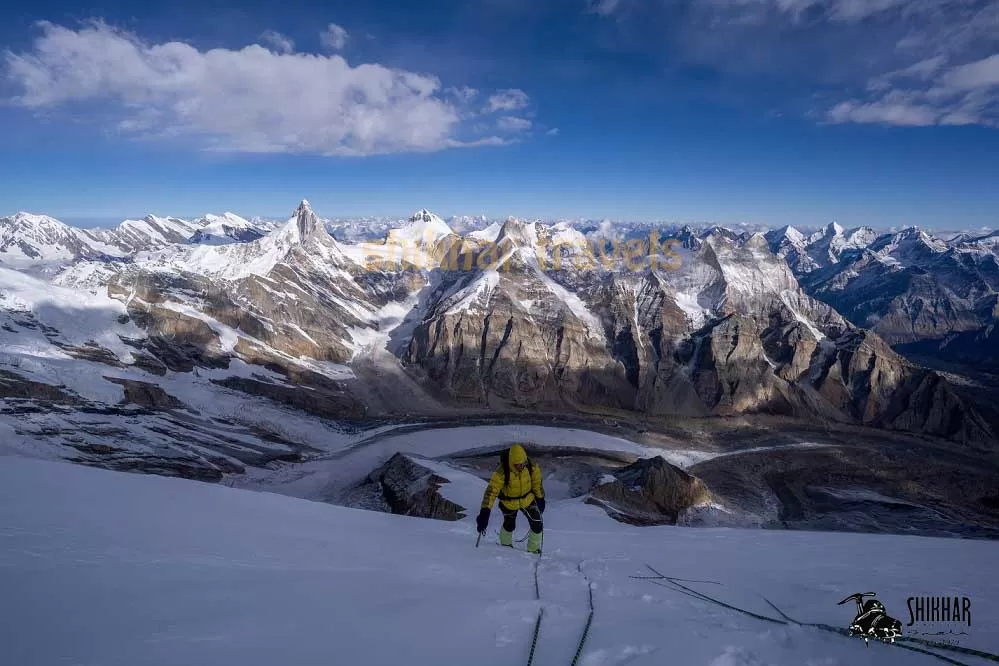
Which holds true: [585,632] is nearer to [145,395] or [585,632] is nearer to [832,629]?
[832,629]

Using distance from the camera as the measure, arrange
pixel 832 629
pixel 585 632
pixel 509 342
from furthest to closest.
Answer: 1. pixel 509 342
2. pixel 832 629
3. pixel 585 632

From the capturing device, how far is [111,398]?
58531 millimetres

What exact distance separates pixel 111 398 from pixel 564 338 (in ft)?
247

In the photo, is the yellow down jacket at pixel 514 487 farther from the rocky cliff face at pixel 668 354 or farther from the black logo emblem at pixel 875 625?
the rocky cliff face at pixel 668 354

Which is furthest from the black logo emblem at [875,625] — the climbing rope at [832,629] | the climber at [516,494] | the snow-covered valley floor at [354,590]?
→ the climber at [516,494]

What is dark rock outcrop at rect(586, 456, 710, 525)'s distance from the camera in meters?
44.2

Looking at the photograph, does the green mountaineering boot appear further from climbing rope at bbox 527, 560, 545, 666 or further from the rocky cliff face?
the rocky cliff face

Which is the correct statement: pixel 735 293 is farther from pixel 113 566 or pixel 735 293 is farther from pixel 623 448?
pixel 113 566

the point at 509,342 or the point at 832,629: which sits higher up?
the point at 509,342

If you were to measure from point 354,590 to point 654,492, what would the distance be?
4580cm

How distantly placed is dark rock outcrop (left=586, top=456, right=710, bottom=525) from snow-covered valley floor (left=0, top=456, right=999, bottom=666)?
111ft

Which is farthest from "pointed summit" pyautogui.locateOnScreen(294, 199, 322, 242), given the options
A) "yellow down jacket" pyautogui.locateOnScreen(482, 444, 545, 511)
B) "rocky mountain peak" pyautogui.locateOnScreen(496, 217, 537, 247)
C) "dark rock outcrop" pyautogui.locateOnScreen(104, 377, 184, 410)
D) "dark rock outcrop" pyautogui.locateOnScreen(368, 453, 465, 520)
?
"yellow down jacket" pyautogui.locateOnScreen(482, 444, 545, 511)

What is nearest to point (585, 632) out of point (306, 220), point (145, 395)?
point (145, 395)

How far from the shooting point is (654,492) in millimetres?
47375
